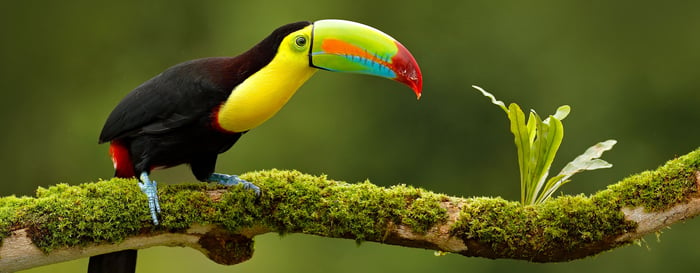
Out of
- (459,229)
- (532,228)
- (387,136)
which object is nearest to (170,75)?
(459,229)

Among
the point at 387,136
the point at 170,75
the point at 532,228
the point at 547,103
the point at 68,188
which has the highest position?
the point at 547,103

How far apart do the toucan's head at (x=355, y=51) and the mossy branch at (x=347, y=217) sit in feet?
1.10

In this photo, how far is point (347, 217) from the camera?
2.51 m

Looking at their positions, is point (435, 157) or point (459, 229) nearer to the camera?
point (459, 229)

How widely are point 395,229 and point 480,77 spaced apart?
10.2ft

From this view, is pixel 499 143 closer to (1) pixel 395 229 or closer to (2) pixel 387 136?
(2) pixel 387 136

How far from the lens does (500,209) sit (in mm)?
2480

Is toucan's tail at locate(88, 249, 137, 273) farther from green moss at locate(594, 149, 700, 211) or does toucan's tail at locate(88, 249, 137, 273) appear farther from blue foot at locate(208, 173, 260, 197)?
green moss at locate(594, 149, 700, 211)

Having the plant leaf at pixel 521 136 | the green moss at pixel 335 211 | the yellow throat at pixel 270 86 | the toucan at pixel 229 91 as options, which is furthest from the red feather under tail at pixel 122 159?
the plant leaf at pixel 521 136

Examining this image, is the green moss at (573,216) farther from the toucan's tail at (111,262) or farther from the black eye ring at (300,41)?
the toucan's tail at (111,262)

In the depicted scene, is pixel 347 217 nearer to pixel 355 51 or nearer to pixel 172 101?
pixel 355 51

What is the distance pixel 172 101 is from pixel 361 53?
603 millimetres

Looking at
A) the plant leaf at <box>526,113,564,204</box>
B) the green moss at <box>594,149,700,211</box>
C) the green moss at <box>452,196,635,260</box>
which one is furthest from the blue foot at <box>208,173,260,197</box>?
the green moss at <box>594,149,700,211</box>

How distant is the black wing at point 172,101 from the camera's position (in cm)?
264
